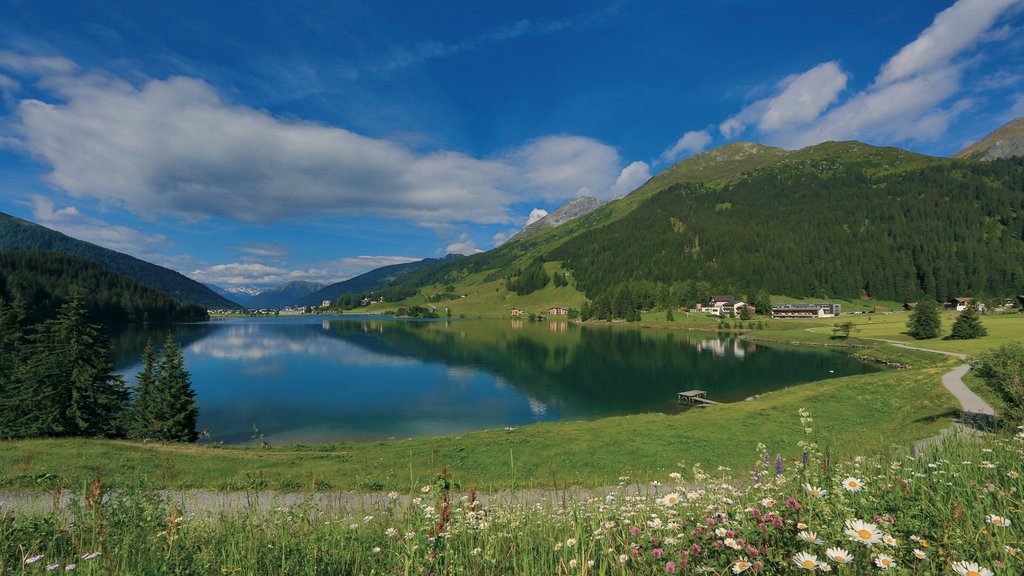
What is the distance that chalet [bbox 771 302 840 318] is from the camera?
158m

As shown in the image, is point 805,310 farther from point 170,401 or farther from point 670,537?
point 670,537

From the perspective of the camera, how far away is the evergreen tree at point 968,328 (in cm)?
7481

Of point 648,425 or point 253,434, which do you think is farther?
point 253,434

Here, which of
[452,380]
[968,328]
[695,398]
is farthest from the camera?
[968,328]

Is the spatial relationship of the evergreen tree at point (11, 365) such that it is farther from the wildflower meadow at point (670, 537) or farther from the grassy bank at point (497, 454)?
the wildflower meadow at point (670, 537)

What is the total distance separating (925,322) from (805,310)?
8283 centimetres

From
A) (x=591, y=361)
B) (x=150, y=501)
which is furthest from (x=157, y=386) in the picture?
(x=591, y=361)

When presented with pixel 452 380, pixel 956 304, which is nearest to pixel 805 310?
pixel 956 304

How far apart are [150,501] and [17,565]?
6.20 ft

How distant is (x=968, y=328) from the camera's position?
75438 mm

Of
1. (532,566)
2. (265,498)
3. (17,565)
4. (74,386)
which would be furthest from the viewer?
(74,386)

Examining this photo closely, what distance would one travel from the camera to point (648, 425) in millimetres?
30344

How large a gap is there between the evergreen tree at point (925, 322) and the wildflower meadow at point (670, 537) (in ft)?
349

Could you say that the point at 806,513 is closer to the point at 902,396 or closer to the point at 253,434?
the point at 902,396
